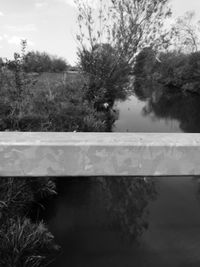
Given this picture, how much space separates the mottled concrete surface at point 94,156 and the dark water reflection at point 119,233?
140cm

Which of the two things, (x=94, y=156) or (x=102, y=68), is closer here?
(x=94, y=156)

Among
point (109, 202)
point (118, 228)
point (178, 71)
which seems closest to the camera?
point (118, 228)

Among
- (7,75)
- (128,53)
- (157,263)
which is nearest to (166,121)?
(128,53)

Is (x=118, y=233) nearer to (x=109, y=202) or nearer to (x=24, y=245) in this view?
(x=109, y=202)

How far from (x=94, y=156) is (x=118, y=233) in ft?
6.21

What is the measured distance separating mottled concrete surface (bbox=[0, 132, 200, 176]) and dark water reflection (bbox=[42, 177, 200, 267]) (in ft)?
4.59

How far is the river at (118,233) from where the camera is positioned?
322 cm

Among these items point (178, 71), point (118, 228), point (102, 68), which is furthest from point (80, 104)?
point (178, 71)

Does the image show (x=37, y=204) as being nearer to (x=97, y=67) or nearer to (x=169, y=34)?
(x=97, y=67)

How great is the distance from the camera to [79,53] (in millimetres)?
12938

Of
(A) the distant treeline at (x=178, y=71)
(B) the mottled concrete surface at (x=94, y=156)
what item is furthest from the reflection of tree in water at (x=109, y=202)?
(A) the distant treeline at (x=178, y=71)

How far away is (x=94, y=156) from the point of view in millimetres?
2188

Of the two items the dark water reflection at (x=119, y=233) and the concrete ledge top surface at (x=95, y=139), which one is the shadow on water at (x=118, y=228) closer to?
the dark water reflection at (x=119, y=233)

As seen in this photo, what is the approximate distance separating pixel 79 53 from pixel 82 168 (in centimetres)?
1139
